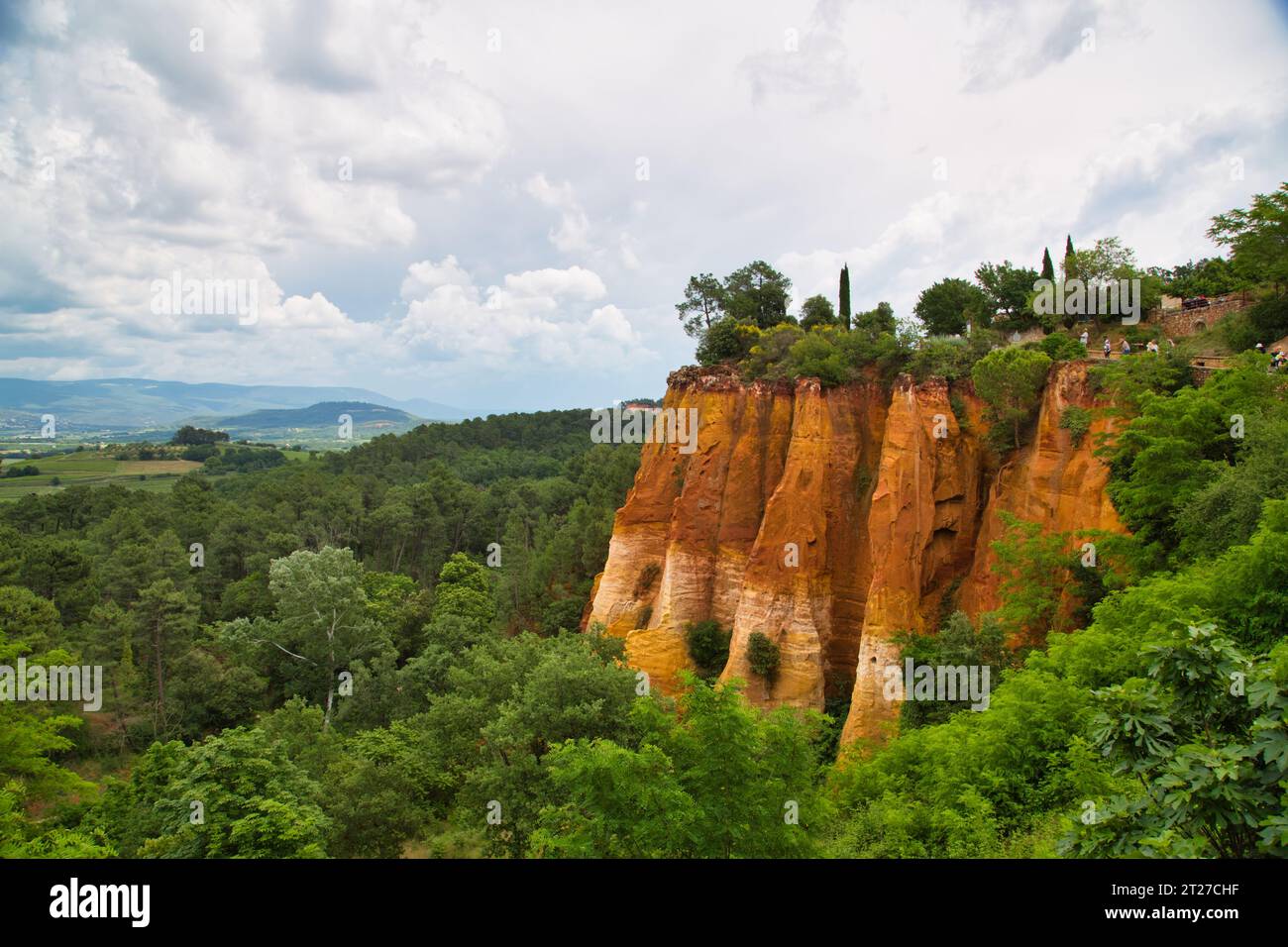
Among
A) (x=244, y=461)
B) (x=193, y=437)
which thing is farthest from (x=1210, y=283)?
(x=193, y=437)

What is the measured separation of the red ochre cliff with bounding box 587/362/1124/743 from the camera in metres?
23.4

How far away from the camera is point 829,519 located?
2791cm

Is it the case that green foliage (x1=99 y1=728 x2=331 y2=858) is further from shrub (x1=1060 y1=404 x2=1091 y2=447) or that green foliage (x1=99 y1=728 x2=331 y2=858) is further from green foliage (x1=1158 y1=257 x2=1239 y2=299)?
green foliage (x1=1158 y1=257 x2=1239 y2=299)

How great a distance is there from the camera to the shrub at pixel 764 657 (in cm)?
2606

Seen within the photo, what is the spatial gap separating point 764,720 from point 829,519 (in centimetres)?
1529

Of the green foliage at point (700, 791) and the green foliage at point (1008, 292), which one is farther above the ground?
the green foliage at point (1008, 292)

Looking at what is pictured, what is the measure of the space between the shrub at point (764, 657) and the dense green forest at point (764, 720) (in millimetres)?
2875

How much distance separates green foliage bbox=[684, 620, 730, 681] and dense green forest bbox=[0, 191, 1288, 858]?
0.39 feet

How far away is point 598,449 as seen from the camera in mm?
82438

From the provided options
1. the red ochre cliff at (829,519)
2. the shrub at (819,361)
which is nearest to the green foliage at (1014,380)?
the red ochre cliff at (829,519)

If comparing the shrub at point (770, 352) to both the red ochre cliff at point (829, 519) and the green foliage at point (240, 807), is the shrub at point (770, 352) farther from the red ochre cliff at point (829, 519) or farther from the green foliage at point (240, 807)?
the green foliage at point (240, 807)

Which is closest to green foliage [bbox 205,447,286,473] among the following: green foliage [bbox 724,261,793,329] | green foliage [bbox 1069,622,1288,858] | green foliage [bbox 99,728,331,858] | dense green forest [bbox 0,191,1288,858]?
dense green forest [bbox 0,191,1288,858]

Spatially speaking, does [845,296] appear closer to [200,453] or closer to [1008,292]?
[1008,292]

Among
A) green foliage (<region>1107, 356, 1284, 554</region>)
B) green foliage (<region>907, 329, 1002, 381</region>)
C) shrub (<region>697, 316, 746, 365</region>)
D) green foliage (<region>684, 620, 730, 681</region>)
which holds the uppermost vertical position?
shrub (<region>697, 316, 746, 365</region>)
